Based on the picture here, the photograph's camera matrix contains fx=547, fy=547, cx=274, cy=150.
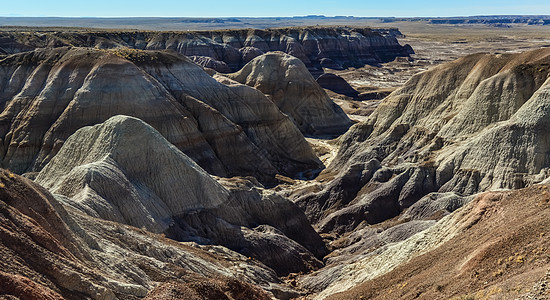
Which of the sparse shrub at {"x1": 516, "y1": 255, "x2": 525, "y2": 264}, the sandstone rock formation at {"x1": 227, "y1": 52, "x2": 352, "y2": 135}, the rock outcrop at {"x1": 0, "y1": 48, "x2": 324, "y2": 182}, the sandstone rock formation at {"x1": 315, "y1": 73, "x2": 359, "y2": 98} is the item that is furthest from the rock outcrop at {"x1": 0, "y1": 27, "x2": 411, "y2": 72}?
the sparse shrub at {"x1": 516, "y1": 255, "x2": 525, "y2": 264}

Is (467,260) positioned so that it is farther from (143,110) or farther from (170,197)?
(143,110)

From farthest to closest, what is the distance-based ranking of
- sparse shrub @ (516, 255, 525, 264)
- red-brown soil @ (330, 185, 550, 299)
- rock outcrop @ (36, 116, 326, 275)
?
rock outcrop @ (36, 116, 326, 275)
sparse shrub @ (516, 255, 525, 264)
red-brown soil @ (330, 185, 550, 299)

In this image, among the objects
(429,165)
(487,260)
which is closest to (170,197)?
(487,260)

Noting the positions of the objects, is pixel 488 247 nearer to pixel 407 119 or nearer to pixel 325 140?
pixel 407 119

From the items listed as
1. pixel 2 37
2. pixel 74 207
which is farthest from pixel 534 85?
pixel 2 37

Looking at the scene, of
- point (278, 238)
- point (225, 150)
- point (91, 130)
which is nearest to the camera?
point (278, 238)

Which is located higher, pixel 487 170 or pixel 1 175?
pixel 1 175

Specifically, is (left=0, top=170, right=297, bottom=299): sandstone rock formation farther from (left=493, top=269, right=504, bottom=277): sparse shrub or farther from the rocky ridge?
(left=493, top=269, right=504, bottom=277): sparse shrub
